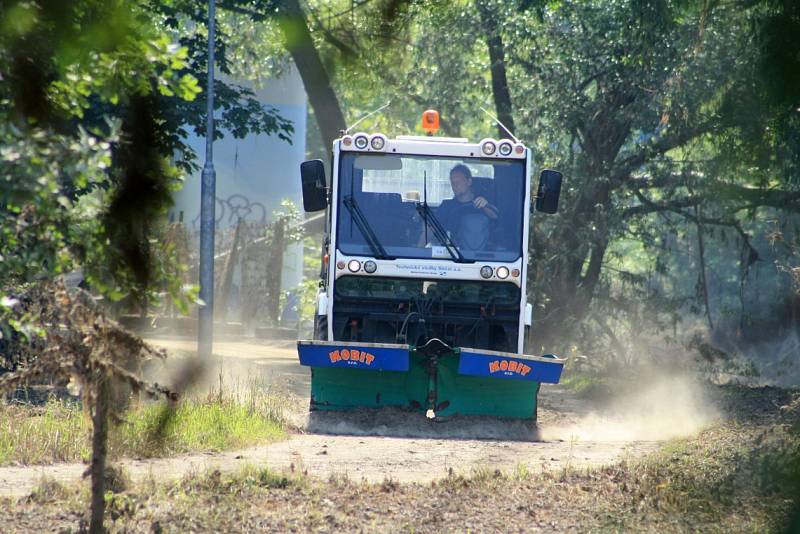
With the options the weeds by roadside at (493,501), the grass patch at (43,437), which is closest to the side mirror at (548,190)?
the weeds by roadside at (493,501)

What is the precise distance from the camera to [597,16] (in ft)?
64.7

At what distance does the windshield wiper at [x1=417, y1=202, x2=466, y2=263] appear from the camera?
12.3 m

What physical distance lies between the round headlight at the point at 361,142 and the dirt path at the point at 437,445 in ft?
8.88

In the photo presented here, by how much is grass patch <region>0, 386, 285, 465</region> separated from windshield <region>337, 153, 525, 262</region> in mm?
1964

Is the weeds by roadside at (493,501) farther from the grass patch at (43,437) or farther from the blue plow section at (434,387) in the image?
the blue plow section at (434,387)

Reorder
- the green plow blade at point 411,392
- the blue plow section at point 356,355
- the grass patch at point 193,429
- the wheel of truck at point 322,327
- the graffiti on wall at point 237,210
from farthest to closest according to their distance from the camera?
the graffiti on wall at point 237,210 < the wheel of truck at point 322,327 < the green plow blade at point 411,392 < the blue plow section at point 356,355 < the grass patch at point 193,429

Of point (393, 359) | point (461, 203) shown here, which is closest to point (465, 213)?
point (461, 203)

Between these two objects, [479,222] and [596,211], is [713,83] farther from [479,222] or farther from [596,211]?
[479,222]

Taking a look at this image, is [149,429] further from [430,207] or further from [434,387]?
[430,207]

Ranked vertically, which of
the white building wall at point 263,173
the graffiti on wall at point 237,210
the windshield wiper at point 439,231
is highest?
the white building wall at point 263,173

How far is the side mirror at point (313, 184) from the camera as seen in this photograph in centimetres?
1233

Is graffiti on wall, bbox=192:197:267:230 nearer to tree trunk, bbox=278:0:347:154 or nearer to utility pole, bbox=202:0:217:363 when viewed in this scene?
tree trunk, bbox=278:0:347:154

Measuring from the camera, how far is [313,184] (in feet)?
40.5

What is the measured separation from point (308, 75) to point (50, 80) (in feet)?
54.6
